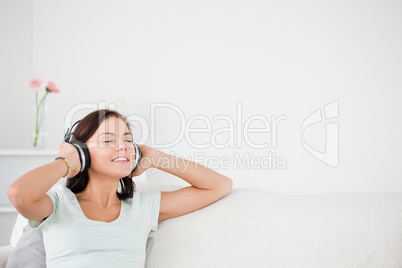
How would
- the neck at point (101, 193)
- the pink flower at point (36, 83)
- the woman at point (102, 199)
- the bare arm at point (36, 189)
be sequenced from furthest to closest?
the pink flower at point (36, 83) → the neck at point (101, 193) → the woman at point (102, 199) → the bare arm at point (36, 189)

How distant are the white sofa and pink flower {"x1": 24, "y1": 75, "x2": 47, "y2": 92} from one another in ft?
6.28

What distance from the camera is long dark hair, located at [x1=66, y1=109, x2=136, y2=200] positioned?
1.51 m

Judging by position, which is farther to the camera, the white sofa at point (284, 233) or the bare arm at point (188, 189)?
the bare arm at point (188, 189)

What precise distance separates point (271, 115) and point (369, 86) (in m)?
0.81

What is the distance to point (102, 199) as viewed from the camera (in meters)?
1.54

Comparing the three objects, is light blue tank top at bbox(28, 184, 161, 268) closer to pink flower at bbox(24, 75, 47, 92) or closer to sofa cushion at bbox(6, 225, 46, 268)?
sofa cushion at bbox(6, 225, 46, 268)

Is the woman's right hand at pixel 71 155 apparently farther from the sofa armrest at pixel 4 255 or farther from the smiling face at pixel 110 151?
the sofa armrest at pixel 4 255

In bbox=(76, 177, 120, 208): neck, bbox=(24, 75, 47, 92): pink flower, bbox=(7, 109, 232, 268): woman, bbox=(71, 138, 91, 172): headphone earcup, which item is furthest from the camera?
bbox=(24, 75, 47, 92): pink flower

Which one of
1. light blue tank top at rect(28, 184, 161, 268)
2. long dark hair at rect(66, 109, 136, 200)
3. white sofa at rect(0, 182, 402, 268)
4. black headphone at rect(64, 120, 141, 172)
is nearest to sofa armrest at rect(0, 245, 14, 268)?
white sofa at rect(0, 182, 402, 268)

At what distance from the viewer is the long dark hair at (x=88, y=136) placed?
4.95 feet

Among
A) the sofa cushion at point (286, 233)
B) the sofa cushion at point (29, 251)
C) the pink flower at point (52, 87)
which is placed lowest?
the sofa cushion at point (29, 251)

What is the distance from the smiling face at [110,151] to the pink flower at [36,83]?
1922 millimetres

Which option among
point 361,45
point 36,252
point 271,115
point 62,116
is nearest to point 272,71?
point 271,115

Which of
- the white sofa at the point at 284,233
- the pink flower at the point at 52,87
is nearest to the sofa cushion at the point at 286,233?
the white sofa at the point at 284,233
